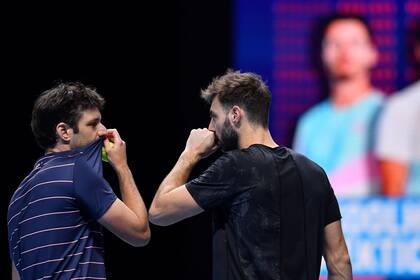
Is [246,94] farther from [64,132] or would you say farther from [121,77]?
[121,77]

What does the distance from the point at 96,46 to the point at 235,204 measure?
2.61m

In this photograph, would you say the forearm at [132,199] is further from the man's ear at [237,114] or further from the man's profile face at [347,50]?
the man's profile face at [347,50]

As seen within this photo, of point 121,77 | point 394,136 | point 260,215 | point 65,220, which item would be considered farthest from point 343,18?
point 65,220

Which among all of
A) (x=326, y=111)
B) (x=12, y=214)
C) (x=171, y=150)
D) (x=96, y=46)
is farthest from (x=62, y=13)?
(x=12, y=214)

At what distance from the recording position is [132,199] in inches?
109

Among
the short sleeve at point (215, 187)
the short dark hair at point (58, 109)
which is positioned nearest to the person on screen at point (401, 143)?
the short sleeve at point (215, 187)

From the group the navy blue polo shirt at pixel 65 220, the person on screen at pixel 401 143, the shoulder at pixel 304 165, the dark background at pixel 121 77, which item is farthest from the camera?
the dark background at pixel 121 77

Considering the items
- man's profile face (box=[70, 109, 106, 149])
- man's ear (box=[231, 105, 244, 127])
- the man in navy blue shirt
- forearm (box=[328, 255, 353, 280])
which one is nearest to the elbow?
the man in navy blue shirt

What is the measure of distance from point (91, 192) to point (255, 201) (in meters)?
0.51

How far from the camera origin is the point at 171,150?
16.5ft

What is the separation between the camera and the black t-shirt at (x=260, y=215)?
8.73ft

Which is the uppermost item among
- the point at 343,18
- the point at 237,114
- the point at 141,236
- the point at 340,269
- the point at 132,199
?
the point at 343,18

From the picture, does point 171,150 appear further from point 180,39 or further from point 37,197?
point 37,197

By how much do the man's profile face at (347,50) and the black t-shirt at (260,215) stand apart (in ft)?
7.28
